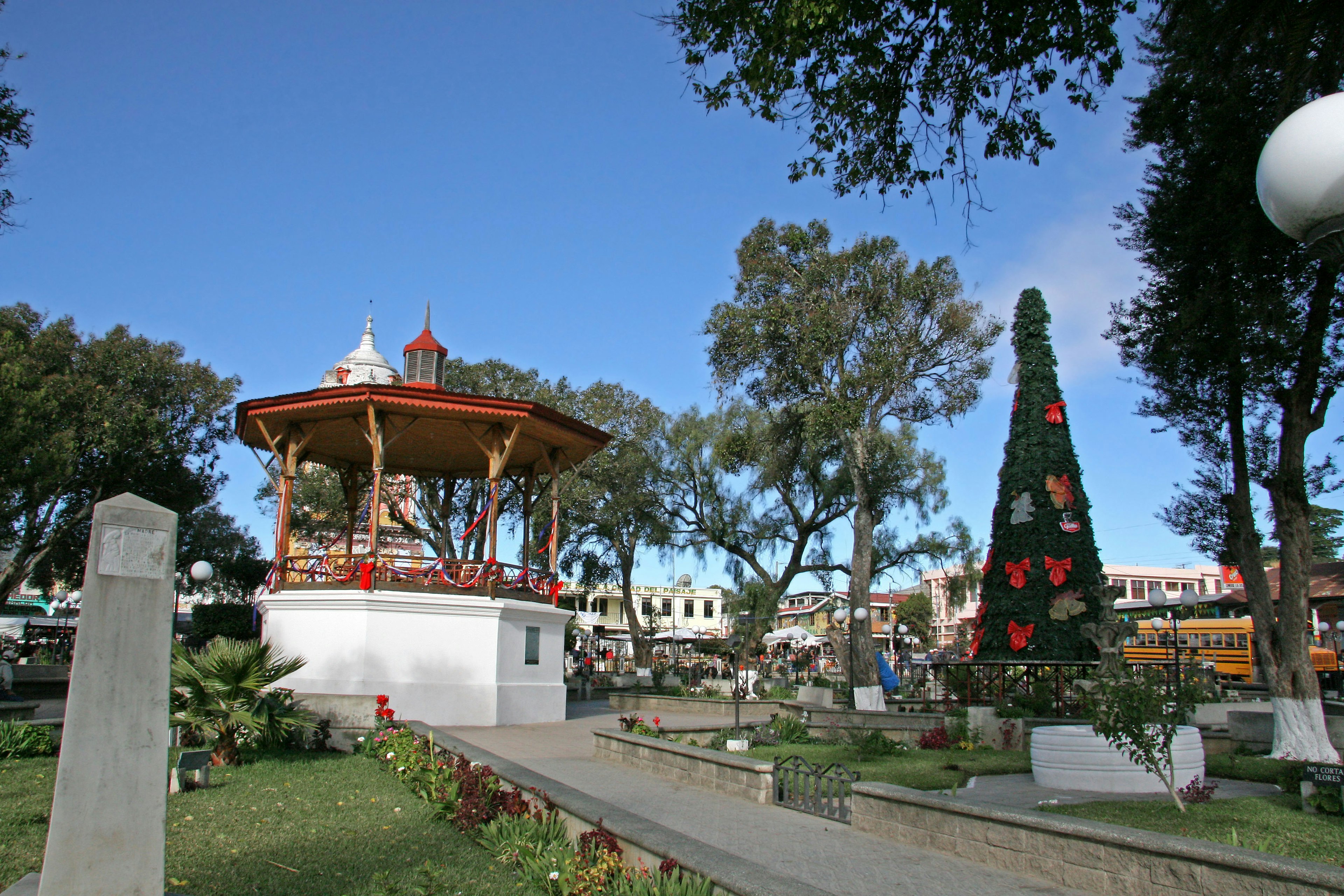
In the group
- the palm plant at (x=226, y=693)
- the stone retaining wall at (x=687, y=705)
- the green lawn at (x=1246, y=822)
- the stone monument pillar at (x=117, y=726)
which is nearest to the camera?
Answer: the stone monument pillar at (x=117, y=726)

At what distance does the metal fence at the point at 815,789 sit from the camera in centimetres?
886

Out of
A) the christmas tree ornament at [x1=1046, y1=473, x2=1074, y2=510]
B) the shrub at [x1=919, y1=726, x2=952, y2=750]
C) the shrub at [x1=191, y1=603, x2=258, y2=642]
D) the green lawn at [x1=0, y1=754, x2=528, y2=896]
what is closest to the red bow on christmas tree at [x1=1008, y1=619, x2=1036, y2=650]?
the christmas tree ornament at [x1=1046, y1=473, x2=1074, y2=510]

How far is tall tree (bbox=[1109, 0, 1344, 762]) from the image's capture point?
1287cm

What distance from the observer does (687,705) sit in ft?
78.6

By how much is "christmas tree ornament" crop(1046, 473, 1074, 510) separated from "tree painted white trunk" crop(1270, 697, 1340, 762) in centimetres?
930

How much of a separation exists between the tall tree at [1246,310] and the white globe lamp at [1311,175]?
9410mm

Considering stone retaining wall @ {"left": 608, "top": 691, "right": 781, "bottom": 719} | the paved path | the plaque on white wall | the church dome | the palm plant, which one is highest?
the church dome

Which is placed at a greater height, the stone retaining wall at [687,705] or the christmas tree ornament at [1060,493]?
the christmas tree ornament at [1060,493]

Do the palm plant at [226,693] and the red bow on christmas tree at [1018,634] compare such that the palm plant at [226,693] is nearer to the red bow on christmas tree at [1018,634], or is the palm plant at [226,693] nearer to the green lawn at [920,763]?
the green lawn at [920,763]

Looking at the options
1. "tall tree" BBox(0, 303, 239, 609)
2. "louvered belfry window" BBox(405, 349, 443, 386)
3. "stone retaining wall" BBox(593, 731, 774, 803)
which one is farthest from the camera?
"tall tree" BBox(0, 303, 239, 609)

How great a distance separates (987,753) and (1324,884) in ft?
37.7

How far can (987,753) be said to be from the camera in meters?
15.3

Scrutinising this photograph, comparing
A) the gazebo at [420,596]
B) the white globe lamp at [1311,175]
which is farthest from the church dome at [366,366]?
the white globe lamp at [1311,175]

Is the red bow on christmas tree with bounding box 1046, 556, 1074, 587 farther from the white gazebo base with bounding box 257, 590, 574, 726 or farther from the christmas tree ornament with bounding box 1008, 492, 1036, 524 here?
the white gazebo base with bounding box 257, 590, 574, 726
